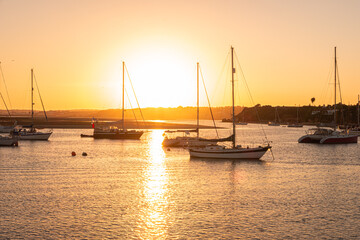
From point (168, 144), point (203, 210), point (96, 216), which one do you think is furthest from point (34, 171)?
point (168, 144)

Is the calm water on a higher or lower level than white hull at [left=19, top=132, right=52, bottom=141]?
lower

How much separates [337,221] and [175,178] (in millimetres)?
19186

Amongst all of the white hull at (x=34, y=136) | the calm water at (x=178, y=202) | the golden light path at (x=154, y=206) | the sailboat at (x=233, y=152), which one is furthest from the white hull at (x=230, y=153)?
the white hull at (x=34, y=136)

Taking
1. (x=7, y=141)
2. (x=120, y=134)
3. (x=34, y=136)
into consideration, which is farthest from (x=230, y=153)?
(x=34, y=136)

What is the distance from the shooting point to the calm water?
21.2m

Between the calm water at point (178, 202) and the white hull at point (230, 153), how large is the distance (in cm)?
503

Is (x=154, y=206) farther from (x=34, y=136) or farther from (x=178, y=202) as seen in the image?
(x=34, y=136)

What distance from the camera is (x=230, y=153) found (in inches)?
2076

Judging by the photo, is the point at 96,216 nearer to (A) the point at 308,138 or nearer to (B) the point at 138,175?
(B) the point at 138,175

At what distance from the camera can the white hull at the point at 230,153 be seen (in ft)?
173

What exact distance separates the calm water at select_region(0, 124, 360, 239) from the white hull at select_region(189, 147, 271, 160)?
198 inches

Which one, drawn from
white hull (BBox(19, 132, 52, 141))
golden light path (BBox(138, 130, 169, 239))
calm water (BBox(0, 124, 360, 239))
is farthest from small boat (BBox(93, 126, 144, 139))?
golden light path (BBox(138, 130, 169, 239))

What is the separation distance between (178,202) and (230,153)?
25.7 metres

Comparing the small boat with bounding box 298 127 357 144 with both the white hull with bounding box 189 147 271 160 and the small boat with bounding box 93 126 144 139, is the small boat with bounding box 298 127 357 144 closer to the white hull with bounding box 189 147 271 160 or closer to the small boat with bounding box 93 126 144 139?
the white hull with bounding box 189 147 271 160
